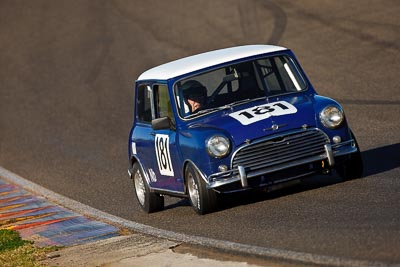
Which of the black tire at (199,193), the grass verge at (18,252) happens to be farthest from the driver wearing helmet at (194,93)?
the grass verge at (18,252)

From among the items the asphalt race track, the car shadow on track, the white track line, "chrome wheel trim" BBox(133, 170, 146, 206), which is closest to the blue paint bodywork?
the asphalt race track

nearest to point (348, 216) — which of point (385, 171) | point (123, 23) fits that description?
point (385, 171)

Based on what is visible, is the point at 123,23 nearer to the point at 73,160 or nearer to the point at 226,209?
the point at 73,160

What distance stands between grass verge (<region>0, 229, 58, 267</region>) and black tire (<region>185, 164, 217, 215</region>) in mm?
1459

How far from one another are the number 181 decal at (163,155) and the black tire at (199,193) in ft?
1.55

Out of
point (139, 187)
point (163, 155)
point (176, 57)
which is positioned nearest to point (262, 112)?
point (163, 155)

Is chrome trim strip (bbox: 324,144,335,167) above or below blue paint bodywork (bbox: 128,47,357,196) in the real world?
below

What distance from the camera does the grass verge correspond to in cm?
897

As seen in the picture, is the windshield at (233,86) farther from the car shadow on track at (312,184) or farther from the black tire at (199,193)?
the car shadow on track at (312,184)

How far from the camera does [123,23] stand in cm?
2822

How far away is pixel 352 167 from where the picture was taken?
10773 mm

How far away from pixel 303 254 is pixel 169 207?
197 inches

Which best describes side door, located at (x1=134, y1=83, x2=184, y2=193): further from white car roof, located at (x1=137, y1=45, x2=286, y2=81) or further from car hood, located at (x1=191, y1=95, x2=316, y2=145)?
car hood, located at (x1=191, y1=95, x2=316, y2=145)

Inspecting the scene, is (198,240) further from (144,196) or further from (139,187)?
(139,187)
